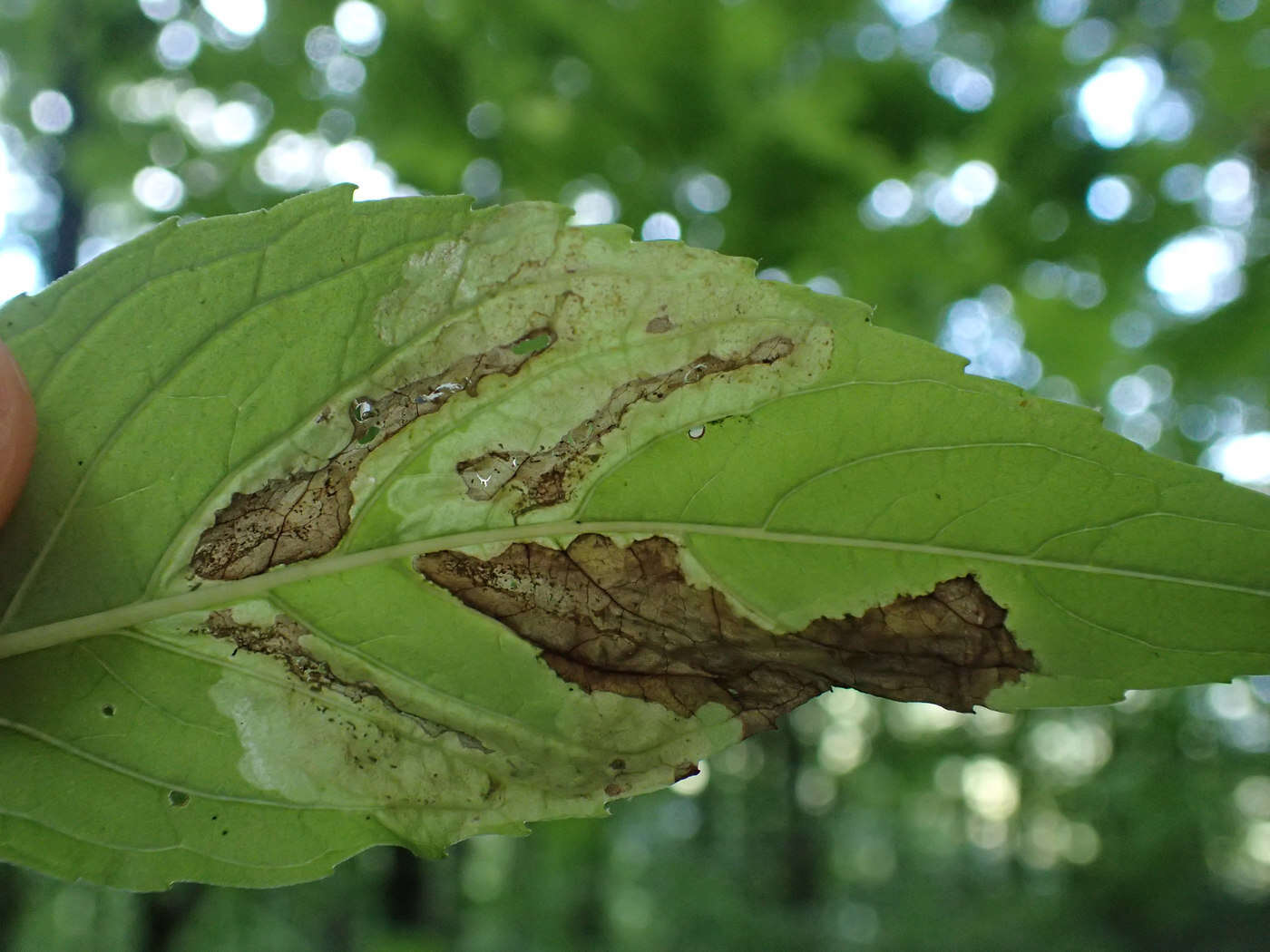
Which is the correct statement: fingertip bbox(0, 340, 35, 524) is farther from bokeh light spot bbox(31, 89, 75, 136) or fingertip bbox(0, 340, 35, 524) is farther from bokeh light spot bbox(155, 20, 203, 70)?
bokeh light spot bbox(31, 89, 75, 136)

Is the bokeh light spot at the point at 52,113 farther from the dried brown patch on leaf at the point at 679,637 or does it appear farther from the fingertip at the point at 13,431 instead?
the dried brown patch on leaf at the point at 679,637

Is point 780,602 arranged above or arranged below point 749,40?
below

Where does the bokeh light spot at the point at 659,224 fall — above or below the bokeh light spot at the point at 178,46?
below

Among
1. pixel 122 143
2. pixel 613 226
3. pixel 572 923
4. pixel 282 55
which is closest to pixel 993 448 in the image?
pixel 613 226

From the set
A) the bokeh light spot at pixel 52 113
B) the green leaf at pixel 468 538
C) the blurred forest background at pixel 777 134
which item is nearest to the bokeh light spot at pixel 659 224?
the blurred forest background at pixel 777 134

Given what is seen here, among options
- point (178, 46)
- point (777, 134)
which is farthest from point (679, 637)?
point (178, 46)


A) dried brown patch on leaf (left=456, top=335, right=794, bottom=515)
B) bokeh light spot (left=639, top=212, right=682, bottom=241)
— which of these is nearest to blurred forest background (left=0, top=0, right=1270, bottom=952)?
bokeh light spot (left=639, top=212, right=682, bottom=241)

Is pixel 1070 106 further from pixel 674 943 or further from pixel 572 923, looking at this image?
pixel 572 923
